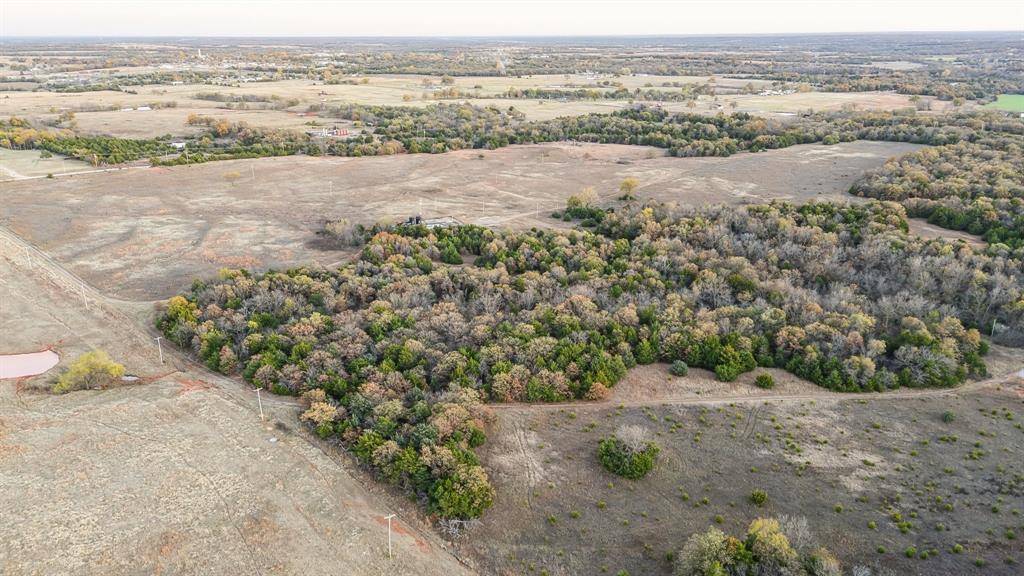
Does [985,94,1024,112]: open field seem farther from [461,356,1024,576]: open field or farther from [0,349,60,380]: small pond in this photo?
[0,349,60,380]: small pond

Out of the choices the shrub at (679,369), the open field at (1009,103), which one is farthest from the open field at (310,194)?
the open field at (1009,103)

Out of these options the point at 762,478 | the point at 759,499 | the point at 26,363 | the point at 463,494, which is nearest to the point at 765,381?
the point at 762,478

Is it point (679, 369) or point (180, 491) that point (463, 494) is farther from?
point (679, 369)

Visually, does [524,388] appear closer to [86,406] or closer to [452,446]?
[452,446]

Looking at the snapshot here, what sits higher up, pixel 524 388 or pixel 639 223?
pixel 639 223

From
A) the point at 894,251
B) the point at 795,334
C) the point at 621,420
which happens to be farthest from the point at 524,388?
the point at 894,251

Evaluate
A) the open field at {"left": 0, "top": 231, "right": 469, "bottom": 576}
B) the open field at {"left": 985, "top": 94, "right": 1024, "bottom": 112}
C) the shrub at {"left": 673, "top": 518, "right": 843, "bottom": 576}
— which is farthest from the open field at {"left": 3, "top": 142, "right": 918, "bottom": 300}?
the open field at {"left": 985, "top": 94, "right": 1024, "bottom": 112}
